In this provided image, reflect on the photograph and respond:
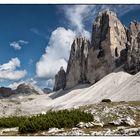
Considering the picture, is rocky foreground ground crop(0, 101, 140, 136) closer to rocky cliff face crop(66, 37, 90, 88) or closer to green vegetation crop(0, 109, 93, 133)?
green vegetation crop(0, 109, 93, 133)

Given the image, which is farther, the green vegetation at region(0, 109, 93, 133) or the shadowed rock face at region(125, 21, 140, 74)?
the shadowed rock face at region(125, 21, 140, 74)

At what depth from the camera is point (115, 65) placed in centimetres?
13938

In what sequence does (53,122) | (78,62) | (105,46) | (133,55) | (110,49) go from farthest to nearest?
(78,62) < (105,46) < (110,49) < (133,55) < (53,122)

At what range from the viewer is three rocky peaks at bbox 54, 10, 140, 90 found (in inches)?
5012

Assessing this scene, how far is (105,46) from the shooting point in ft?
473

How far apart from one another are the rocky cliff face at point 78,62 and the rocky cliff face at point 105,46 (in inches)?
472

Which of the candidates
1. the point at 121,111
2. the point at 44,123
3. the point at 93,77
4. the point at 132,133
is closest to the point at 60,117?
the point at 44,123

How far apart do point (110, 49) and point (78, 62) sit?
115 ft

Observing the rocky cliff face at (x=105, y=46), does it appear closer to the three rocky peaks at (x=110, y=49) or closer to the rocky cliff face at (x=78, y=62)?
the three rocky peaks at (x=110, y=49)

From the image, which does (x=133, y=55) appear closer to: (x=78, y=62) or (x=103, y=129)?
(x=78, y=62)

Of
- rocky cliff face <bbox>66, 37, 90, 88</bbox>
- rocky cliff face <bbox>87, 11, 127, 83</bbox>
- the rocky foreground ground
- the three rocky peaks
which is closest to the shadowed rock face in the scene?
the three rocky peaks

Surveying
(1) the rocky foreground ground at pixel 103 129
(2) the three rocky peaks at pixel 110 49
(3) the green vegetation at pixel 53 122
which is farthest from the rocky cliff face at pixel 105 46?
(3) the green vegetation at pixel 53 122

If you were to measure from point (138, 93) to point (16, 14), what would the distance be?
5431 centimetres

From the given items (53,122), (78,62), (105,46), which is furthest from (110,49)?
(53,122)
